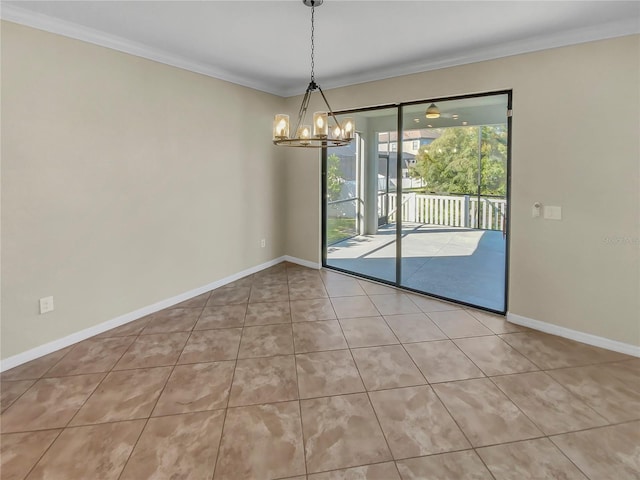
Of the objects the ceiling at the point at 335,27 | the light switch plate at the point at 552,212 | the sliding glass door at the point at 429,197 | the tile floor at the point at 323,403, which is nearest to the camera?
the tile floor at the point at 323,403

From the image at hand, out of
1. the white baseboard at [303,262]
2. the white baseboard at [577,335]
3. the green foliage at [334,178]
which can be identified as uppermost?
the green foliage at [334,178]

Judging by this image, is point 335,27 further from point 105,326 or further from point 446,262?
point 105,326

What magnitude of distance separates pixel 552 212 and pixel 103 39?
4248 millimetres

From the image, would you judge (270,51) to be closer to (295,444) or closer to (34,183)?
(34,183)

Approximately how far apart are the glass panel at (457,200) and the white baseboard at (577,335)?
307 mm

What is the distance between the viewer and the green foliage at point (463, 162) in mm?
3545

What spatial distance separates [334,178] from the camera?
16.9ft

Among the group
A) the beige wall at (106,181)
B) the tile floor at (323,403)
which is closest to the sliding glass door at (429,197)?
the tile floor at (323,403)

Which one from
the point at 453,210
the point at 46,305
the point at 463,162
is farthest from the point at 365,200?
the point at 46,305

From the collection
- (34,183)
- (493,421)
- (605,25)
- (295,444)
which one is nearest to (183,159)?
(34,183)

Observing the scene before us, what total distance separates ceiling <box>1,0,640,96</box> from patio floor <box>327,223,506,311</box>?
1.87m

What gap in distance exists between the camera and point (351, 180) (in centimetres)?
505

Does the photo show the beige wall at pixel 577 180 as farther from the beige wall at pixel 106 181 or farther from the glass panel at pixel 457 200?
the beige wall at pixel 106 181

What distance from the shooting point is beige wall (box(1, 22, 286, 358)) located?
267 centimetres
